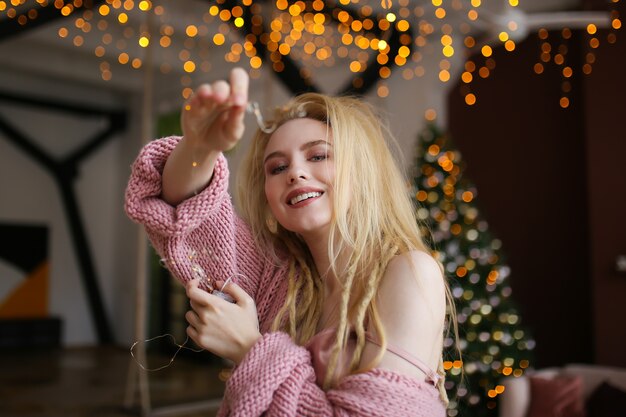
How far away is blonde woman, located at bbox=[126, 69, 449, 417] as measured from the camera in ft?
2.93

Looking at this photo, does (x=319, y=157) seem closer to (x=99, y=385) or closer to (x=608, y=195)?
(x=608, y=195)

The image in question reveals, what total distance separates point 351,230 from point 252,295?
0.23m

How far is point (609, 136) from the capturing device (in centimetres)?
410

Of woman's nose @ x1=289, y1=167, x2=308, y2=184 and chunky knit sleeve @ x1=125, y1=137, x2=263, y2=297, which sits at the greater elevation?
woman's nose @ x1=289, y1=167, x2=308, y2=184

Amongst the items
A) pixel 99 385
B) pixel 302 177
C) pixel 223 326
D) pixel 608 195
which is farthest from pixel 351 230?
pixel 99 385

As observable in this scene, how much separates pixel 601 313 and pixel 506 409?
1.28 meters

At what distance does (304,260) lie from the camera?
3.90 feet

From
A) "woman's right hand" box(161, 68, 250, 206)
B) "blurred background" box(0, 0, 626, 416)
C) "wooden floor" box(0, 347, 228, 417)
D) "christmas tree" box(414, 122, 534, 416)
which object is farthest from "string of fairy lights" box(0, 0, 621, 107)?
"woman's right hand" box(161, 68, 250, 206)

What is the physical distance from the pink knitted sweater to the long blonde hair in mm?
43

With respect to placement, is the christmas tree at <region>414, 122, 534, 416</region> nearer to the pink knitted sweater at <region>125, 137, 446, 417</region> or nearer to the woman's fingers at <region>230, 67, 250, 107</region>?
the pink knitted sweater at <region>125, 137, 446, 417</region>

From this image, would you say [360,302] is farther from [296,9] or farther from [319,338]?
[296,9]

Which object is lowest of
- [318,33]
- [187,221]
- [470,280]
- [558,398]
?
[558,398]

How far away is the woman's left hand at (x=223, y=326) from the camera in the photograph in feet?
3.22

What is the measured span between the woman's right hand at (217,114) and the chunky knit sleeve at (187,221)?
112mm
